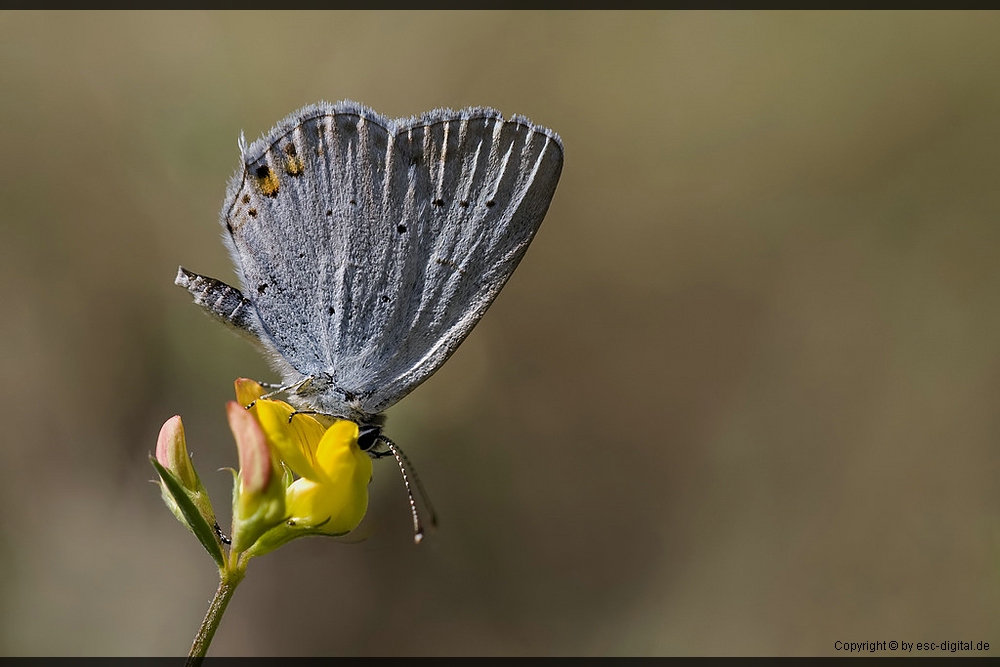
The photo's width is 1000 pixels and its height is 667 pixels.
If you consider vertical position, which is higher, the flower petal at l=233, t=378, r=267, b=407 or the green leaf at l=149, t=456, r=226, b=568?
the flower petal at l=233, t=378, r=267, b=407

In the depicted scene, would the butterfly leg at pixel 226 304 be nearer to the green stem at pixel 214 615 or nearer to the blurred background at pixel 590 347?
the green stem at pixel 214 615

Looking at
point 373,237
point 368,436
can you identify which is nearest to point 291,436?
point 368,436

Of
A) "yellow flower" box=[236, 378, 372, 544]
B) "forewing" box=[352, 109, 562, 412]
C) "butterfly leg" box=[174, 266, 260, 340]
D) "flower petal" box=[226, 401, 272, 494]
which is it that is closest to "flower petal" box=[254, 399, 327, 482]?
"yellow flower" box=[236, 378, 372, 544]

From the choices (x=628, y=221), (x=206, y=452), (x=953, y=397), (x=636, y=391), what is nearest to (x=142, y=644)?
(x=206, y=452)

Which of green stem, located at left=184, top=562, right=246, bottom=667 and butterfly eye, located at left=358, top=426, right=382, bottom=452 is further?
butterfly eye, located at left=358, top=426, right=382, bottom=452

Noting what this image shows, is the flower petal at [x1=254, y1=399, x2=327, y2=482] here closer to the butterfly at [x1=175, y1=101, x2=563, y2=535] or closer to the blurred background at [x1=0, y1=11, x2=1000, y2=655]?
the butterfly at [x1=175, y1=101, x2=563, y2=535]
